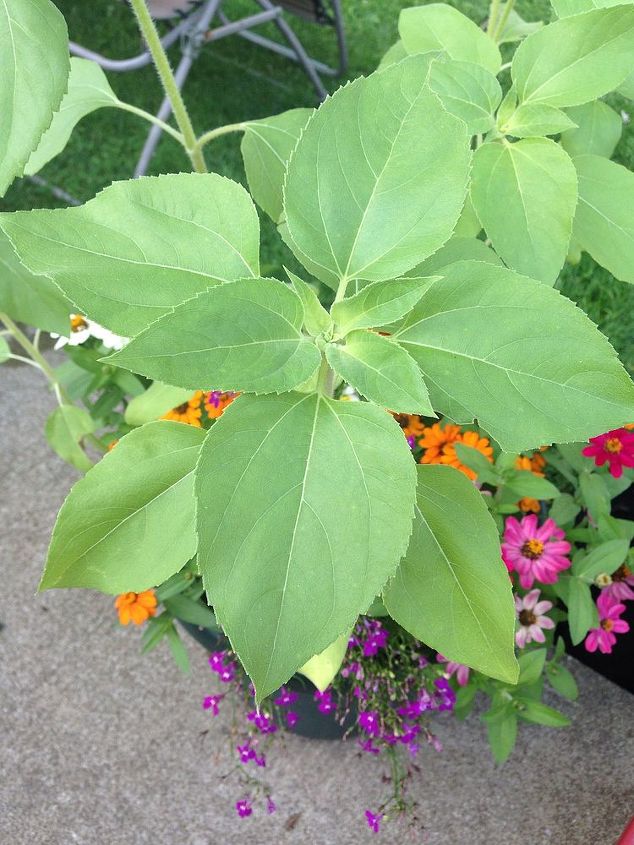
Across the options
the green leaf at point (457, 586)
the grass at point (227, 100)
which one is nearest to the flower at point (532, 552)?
the green leaf at point (457, 586)

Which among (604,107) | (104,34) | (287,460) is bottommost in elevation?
→ (104,34)

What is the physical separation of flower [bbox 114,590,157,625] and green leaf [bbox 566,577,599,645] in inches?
22.6

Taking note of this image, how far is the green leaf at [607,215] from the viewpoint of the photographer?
820 millimetres

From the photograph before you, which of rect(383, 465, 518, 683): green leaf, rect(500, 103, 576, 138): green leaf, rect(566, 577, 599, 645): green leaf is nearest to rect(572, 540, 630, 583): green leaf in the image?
rect(566, 577, 599, 645): green leaf

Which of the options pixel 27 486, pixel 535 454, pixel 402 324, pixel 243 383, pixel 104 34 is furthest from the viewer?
pixel 104 34

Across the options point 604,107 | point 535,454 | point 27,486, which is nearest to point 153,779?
point 27,486

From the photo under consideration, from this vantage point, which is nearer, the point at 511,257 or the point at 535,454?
the point at 511,257

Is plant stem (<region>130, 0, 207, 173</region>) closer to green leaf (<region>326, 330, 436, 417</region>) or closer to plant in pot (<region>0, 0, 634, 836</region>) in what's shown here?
plant in pot (<region>0, 0, 634, 836</region>)

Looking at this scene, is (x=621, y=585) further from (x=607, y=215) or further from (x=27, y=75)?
(x=27, y=75)

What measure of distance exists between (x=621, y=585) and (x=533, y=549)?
16cm

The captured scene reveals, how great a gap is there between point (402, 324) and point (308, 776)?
1017mm

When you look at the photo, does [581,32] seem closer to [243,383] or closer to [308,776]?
[243,383]

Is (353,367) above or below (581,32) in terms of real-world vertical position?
below

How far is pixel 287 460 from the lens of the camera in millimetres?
572
